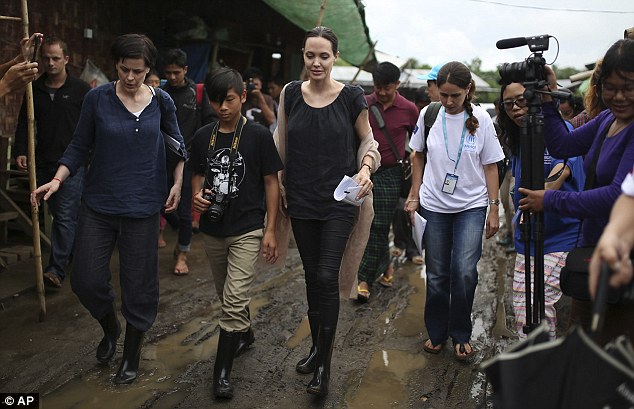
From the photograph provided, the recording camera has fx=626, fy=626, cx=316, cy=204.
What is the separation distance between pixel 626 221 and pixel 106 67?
307 inches

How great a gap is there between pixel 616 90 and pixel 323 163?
165cm

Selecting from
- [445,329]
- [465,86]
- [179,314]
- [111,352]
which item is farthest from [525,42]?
[179,314]

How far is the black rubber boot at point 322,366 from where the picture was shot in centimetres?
356

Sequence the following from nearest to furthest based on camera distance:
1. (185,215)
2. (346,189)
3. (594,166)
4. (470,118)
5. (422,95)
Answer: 1. (594,166)
2. (346,189)
3. (470,118)
4. (185,215)
5. (422,95)

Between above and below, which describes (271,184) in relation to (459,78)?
below

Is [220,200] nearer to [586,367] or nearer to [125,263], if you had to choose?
[125,263]

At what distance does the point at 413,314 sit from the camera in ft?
17.6

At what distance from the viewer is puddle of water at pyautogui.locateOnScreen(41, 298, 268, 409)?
11.6 feet

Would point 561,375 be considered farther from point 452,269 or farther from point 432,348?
point 432,348

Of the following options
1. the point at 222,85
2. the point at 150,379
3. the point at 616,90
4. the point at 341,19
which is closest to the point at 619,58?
the point at 616,90

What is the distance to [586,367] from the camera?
1.80m

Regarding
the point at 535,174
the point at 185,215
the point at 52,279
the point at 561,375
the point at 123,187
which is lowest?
the point at 52,279

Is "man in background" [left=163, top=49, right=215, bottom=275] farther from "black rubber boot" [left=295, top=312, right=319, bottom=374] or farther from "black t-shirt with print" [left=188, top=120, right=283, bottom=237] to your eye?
"black rubber boot" [left=295, top=312, right=319, bottom=374]

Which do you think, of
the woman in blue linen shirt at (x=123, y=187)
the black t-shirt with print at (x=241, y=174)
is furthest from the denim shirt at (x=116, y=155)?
the black t-shirt with print at (x=241, y=174)
